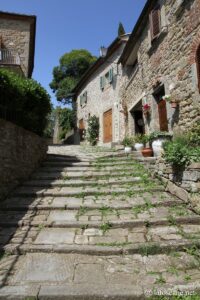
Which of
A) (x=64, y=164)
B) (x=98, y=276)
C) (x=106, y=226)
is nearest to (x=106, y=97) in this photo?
(x=64, y=164)

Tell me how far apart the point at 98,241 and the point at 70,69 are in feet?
80.4

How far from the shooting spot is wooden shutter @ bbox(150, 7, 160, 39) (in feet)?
25.8

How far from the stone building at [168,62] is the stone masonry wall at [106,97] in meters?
2.93

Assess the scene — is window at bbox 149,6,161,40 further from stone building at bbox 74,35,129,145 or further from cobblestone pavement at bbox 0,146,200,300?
cobblestone pavement at bbox 0,146,200,300

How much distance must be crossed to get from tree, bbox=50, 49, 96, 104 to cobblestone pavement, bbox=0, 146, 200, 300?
1992cm

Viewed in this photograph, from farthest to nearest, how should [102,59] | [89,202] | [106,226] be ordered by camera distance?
[102,59] < [89,202] < [106,226]

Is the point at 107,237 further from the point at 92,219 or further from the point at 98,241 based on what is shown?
the point at 92,219

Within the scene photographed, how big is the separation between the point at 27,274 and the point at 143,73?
8481mm

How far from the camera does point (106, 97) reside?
50.3 ft

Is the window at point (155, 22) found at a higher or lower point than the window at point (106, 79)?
lower

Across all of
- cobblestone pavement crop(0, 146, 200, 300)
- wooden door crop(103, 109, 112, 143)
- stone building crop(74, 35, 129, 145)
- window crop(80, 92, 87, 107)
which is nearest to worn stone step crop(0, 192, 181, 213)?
cobblestone pavement crop(0, 146, 200, 300)

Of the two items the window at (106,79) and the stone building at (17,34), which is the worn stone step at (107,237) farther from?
the stone building at (17,34)

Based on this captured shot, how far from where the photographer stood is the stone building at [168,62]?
19.1 feet

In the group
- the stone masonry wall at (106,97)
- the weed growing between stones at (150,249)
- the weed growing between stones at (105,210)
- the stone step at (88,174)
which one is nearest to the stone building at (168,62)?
the stone step at (88,174)
